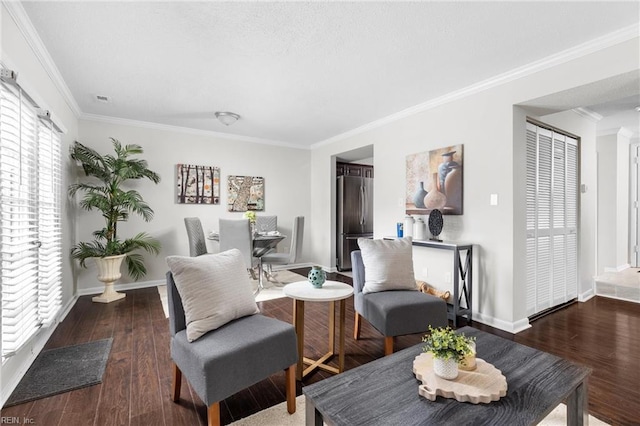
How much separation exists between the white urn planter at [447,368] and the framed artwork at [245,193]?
4655mm

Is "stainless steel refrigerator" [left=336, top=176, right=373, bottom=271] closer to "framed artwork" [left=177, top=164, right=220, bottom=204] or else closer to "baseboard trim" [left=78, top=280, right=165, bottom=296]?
"framed artwork" [left=177, top=164, right=220, bottom=204]

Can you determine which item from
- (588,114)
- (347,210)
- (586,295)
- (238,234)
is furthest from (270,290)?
(588,114)

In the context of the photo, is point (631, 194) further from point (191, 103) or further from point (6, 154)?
point (6, 154)

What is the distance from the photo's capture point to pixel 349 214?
19.1 feet

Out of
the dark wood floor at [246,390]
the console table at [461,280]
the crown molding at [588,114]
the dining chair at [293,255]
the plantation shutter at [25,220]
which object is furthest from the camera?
the dining chair at [293,255]

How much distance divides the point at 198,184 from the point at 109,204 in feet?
4.55

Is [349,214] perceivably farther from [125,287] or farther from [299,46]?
[125,287]

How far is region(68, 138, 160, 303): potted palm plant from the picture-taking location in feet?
12.6

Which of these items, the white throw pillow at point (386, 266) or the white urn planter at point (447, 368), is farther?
the white throw pillow at point (386, 266)

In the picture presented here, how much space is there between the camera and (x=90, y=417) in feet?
5.63

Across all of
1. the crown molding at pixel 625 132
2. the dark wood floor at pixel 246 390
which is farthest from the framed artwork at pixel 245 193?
the crown molding at pixel 625 132

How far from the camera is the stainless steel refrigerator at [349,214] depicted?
228 inches

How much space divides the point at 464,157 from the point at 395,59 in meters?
1.38

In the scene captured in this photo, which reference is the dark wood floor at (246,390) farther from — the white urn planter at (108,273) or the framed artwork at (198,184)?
the framed artwork at (198,184)
